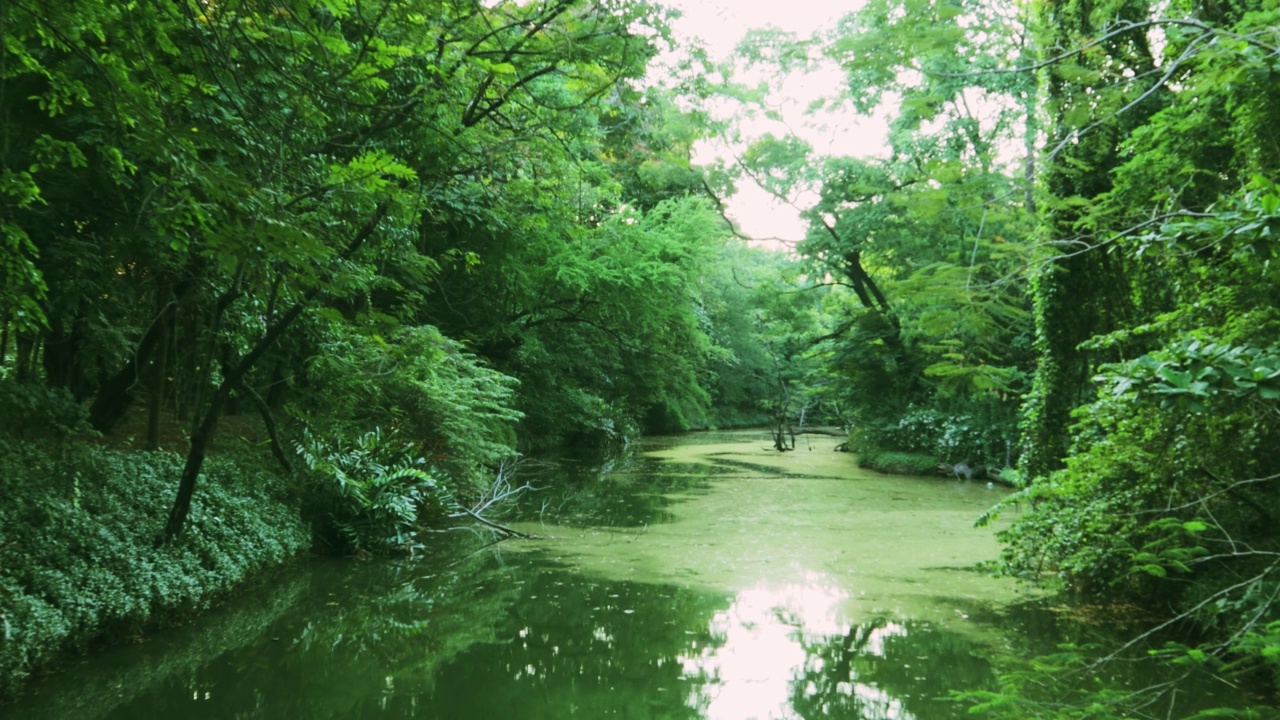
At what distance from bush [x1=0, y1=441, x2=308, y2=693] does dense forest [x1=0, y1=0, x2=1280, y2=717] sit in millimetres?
21

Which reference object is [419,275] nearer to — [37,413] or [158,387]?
[158,387]

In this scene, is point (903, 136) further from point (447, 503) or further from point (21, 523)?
point (21, 523)

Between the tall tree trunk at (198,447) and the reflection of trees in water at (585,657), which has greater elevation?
the tall tree trunk at (198,447)

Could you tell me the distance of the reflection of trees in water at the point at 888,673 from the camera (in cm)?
428

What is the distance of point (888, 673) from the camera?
4.80m

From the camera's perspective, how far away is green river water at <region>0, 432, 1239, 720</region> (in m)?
4.26

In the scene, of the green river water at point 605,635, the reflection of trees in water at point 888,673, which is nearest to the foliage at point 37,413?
the green river water at point 605,635

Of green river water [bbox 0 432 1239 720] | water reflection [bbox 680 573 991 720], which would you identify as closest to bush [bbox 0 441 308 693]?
green river water [bbox 0 432 1239 720]

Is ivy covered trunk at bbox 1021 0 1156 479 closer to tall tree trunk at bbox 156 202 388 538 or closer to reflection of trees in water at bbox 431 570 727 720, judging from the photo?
reflection of trees in water at bbox 431 570 727 720

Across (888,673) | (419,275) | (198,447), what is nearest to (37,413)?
(198,447)

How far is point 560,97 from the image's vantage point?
10695 millimetres

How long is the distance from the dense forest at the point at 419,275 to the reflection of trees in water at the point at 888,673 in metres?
0.46

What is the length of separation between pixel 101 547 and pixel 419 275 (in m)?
3.73

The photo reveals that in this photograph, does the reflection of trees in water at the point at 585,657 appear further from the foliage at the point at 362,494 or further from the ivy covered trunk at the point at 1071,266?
the ivy covered trunk at the point at 1071,266
